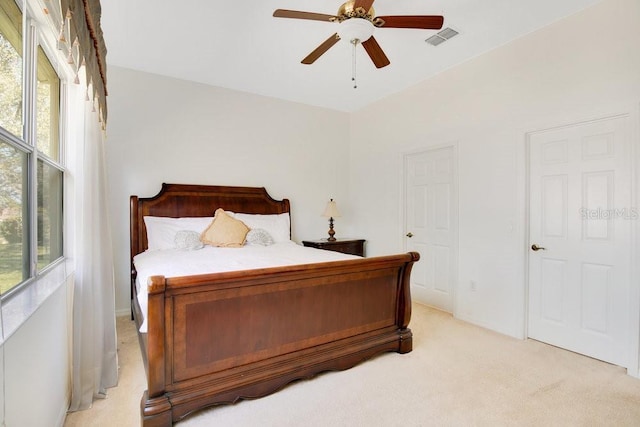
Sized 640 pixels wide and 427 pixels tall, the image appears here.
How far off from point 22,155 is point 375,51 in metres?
2.30

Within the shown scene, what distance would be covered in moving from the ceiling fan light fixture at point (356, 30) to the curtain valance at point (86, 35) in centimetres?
141

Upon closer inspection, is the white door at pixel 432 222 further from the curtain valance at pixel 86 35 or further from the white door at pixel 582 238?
the curtain valance at pixel 86 35

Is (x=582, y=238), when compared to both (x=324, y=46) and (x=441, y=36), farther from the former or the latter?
(x=324, y=46)

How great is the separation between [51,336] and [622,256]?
12.3ft

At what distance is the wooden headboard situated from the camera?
11.7ft

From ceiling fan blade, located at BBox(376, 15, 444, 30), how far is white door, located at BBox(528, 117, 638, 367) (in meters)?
1.60

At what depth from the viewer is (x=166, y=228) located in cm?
354

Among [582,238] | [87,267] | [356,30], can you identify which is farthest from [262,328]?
[582,238]

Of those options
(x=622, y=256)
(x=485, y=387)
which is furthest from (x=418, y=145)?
(x=485, y=387)

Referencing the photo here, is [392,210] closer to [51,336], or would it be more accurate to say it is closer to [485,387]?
[485,387]

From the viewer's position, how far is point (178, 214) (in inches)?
149

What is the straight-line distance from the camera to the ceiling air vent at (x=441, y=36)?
9.34 feet

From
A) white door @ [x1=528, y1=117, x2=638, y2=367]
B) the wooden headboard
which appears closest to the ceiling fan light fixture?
white door @ [x1=528, y1=117, x2=638, y2=367]

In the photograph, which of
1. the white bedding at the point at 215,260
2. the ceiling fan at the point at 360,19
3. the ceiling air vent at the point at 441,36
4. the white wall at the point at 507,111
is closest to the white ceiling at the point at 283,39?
the ceiling air vent at the point at 441,36
